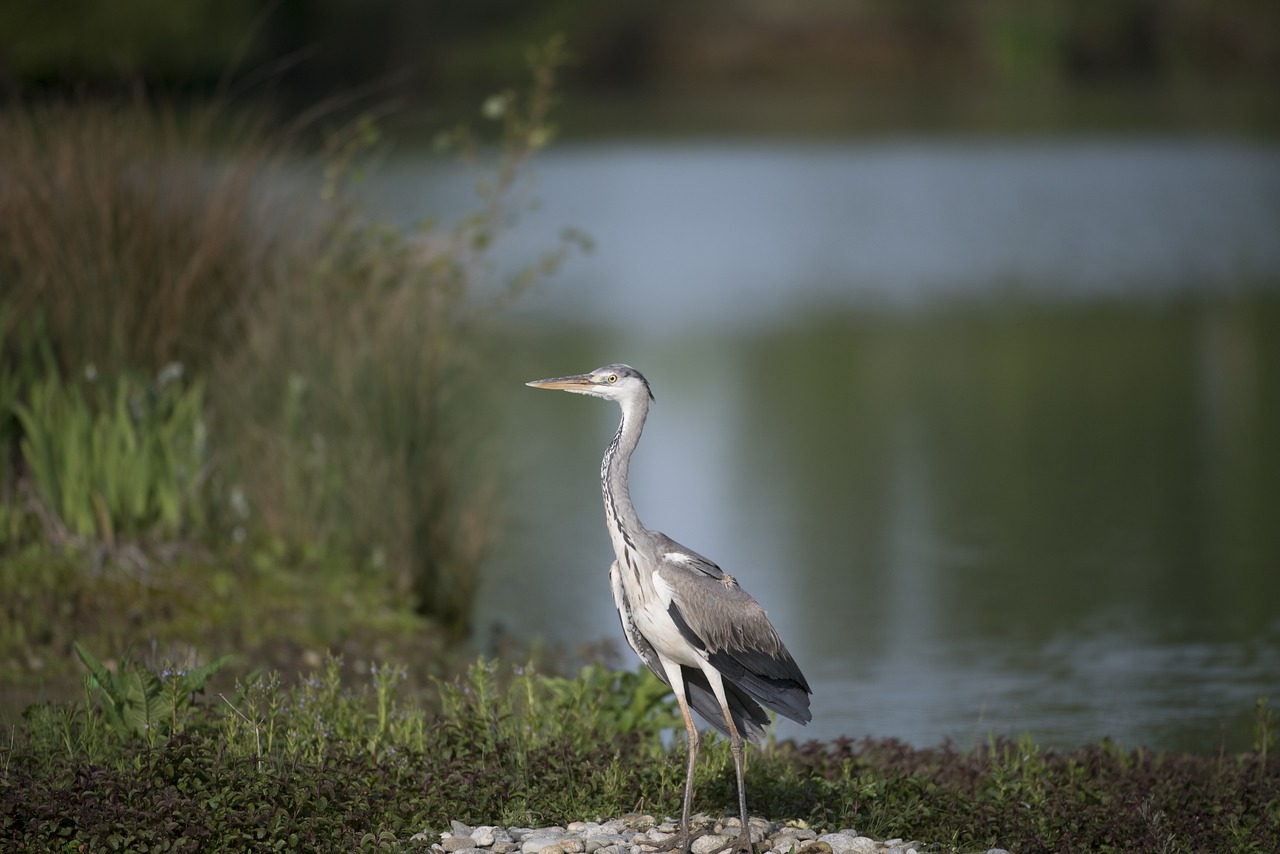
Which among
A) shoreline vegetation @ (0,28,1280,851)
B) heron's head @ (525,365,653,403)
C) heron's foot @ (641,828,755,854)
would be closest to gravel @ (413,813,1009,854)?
heron's foot @ (641,828,755,854)

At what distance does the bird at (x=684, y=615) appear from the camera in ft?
12.2

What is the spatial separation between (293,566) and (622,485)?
315 cm

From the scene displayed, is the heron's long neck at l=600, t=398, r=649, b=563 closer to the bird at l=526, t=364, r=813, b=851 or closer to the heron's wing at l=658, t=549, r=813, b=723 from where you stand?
the bird at l=526, t=364, r=813, b=851

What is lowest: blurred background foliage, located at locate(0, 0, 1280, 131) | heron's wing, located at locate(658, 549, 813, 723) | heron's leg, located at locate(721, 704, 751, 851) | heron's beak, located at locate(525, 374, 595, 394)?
heron's leg, located at locate(721, 704, 751, 851)

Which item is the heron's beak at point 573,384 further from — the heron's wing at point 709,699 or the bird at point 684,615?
the heron's wing at point 709,699

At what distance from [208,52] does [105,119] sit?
31.5 m

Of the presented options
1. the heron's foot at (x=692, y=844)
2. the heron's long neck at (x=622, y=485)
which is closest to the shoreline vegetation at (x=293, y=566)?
the heron's foot at (x=692, y=844)

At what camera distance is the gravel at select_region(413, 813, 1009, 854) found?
3.75m

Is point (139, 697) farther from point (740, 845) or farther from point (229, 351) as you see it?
point (229, 351)

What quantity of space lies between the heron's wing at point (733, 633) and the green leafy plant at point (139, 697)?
4.56ft

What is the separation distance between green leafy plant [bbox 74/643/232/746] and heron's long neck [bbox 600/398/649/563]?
1282mm

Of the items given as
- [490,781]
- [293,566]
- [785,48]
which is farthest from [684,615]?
[785,48]

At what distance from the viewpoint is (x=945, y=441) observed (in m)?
10.5

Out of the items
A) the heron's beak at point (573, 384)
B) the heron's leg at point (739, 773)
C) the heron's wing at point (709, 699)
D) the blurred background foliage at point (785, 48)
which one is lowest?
the heron's leg at point (739, 773)
